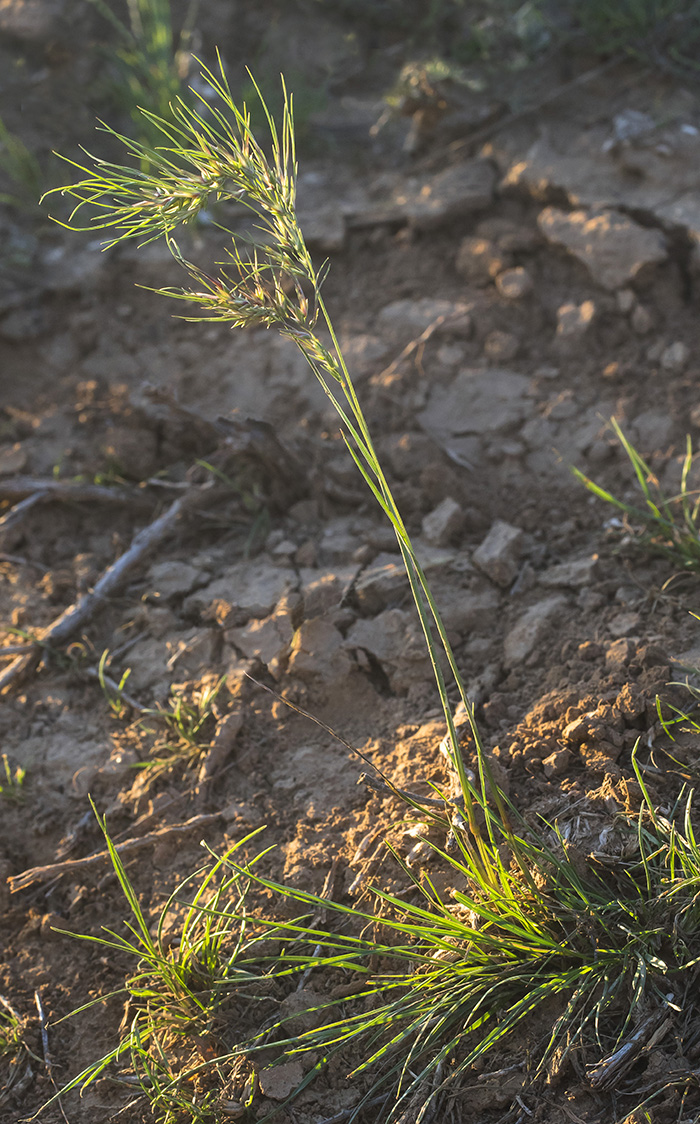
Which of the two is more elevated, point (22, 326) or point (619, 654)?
point (22, 326)

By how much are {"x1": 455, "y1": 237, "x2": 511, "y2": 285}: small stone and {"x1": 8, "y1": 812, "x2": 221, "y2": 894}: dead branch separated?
2.07 metres

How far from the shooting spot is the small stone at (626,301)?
9.16 ft

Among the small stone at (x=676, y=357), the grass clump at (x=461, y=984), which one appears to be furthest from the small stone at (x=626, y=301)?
the grass clump at (x=461, y=984)

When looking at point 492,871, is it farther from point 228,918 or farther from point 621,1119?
point 228,918

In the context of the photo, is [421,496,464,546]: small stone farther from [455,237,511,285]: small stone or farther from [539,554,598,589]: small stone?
[455,237,511,285]: small stone

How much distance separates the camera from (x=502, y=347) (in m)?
2.87

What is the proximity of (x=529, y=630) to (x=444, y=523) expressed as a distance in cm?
45

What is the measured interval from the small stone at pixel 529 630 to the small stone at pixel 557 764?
326 millimetres

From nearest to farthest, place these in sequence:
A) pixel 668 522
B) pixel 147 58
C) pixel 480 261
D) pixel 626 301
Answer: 1. pixel 668 522
2. pixel 626 301
3. pixel 480 261
4. pixel 147 58

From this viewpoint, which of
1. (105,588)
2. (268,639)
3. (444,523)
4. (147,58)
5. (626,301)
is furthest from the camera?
(147,58)

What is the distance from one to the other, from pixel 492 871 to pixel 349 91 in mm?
3426

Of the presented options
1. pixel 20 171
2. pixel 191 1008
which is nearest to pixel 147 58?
pixel 20 171

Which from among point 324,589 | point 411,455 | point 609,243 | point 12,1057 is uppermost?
point 609,243

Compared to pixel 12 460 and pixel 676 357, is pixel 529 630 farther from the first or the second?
pixel 12 460
